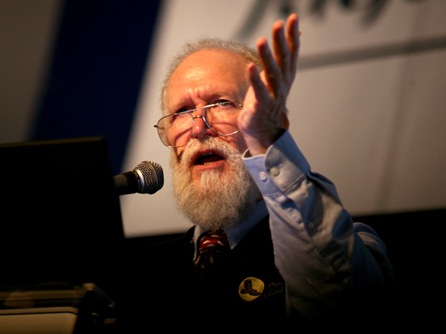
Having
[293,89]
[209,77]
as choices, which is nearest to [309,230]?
[209,77]

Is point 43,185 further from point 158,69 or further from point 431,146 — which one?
point 431,146

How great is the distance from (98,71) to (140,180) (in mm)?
1058

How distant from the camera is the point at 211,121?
1.14m

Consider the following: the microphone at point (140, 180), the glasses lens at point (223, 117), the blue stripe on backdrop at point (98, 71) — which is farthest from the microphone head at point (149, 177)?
the blue stripe on backdrop at point (98, 71)

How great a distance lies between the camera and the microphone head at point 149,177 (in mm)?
830

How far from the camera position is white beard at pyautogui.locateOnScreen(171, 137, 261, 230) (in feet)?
3.56

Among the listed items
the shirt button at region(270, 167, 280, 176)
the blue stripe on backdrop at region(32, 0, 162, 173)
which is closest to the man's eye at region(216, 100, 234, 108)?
the shirt button at region(270, 167, 280, 176)

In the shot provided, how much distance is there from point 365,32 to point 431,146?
510 mm

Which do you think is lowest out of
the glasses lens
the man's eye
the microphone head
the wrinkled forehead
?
the microphone head

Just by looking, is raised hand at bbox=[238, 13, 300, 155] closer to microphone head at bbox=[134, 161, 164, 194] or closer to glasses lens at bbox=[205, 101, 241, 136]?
microphone head at bbox=[134, 161, 164, 194]

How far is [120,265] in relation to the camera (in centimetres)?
58

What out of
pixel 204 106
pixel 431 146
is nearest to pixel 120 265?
pixel 204 106

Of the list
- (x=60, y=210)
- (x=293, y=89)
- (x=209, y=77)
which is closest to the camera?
(x=60, y=210)

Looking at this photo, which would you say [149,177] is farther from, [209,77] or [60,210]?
[209,77]
